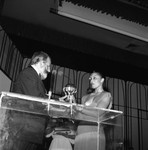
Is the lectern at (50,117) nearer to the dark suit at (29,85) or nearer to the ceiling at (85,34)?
the dark suit at (29,85)

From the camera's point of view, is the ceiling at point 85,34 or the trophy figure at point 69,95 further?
the ceiling at point 85,34

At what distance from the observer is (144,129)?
11.4 ft

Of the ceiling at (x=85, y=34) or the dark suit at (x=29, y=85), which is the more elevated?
the ceiling at (x=85, y=34)

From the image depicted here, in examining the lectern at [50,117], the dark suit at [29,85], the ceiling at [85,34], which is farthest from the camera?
the ceiling at [85,34]

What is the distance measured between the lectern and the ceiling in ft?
4.74

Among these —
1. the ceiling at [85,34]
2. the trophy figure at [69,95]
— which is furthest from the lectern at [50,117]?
the ceiling at [85,34]

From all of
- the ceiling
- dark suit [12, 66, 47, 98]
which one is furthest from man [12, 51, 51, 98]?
the ceiling

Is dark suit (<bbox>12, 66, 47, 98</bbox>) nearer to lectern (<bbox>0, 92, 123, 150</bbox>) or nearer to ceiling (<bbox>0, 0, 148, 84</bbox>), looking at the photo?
lectern (<bbox>0, 92, 123, 150</bbox>)

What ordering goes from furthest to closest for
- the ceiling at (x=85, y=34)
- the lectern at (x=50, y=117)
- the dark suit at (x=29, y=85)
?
the ceiling at (x=85, y=34)
the dark suit at (x=29, y=85)
the lectern at (x=50, y=117)

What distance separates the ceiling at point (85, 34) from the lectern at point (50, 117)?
1445mm

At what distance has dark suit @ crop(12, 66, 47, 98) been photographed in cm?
102

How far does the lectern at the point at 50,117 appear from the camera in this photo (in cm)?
76

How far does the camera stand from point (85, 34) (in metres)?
2.94

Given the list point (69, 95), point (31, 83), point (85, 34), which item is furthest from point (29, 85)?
point (85, 34)
